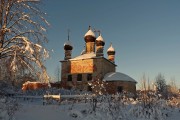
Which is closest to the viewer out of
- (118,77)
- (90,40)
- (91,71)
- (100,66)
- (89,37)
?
(118,77)

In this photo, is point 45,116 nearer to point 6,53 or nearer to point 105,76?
point 6,53

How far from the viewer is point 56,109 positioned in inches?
504

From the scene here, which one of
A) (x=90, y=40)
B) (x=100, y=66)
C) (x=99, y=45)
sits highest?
(x=90, y=40)

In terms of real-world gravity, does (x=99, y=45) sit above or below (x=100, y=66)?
above

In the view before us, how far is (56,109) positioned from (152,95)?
595 cm

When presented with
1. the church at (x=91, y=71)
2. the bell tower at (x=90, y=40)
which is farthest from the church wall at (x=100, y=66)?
the bell tower at (x=90, y=40)

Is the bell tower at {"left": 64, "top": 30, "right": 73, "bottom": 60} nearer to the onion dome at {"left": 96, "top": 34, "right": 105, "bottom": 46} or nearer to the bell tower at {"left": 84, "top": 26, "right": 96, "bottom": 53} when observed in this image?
the bell tower at {"left": 84, "top": 26, "right": 96, "bottom": 53}

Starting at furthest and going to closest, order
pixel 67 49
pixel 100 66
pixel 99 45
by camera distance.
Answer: pixel 67 49 < pixel 99 45 < pixel 100 66

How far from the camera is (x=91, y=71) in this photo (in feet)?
120

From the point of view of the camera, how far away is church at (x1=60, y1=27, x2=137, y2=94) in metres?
35.1

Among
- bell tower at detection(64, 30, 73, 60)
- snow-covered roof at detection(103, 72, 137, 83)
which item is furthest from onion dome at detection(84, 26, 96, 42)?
snow-covered roof at detection(103, 72, 137, 83)

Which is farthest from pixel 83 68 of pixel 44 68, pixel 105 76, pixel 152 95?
pixel 44 68

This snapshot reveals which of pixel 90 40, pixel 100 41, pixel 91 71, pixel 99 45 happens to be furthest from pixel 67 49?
pixel 91 71

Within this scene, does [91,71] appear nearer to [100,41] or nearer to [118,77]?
[118,77]
